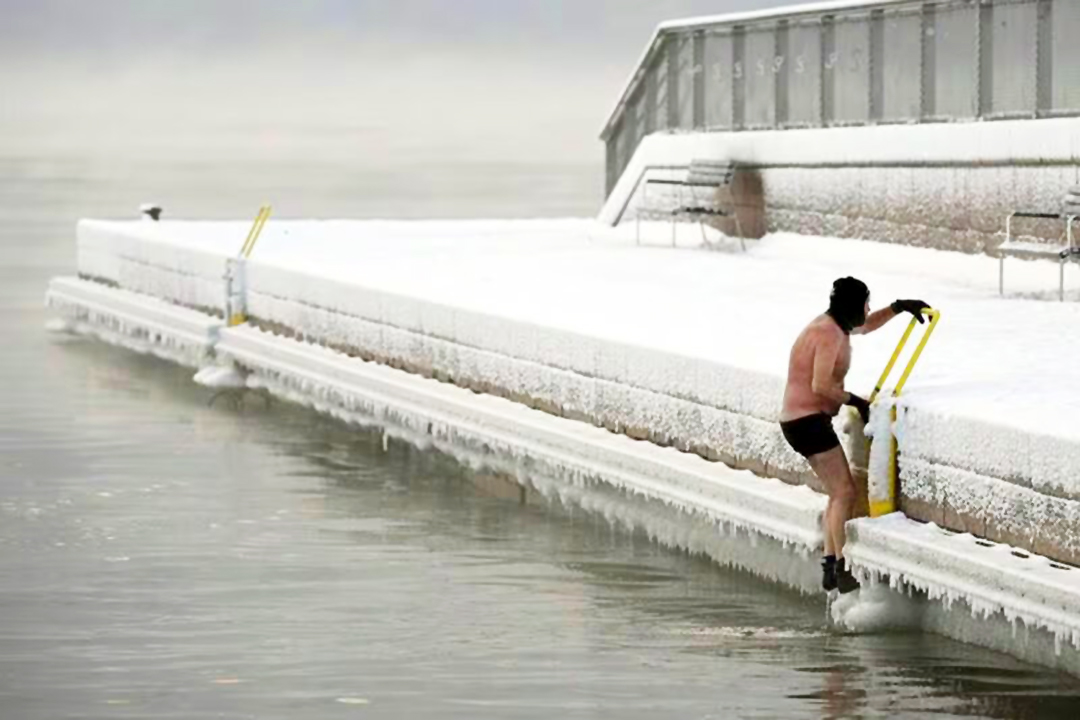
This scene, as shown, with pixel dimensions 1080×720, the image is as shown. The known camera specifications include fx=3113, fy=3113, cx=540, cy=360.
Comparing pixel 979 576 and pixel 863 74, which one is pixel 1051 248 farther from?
pixel 979 576

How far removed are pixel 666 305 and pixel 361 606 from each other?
7.54m

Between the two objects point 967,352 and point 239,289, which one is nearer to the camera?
point 967,352

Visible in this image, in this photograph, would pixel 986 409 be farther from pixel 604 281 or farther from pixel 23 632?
pixel 604 281

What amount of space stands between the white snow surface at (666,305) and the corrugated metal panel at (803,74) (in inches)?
57.1

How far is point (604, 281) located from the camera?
2694 centimetres

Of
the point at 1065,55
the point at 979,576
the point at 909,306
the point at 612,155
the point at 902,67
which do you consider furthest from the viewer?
the point at 612,155

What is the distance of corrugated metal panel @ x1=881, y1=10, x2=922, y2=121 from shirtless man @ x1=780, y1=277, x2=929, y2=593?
14.3m

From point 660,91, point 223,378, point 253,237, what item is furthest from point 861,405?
point 660,91

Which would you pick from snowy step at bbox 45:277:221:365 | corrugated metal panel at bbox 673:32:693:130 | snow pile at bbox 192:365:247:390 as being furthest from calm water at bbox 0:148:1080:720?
corrugated metal panel at bbox 673:32:693:130

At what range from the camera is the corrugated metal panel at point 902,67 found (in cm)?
2988

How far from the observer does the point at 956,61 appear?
95.3 feet

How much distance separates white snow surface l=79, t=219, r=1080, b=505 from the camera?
15.3 meters

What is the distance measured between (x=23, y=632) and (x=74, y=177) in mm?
115816

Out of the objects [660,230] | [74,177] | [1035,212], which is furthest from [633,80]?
[74,177]
